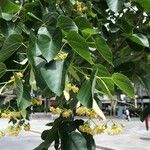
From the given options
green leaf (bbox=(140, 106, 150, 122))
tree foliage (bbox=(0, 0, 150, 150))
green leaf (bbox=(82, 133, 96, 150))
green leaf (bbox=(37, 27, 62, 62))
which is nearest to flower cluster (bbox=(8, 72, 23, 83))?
tree foliage (bbox=(0, 0, 150, 150))

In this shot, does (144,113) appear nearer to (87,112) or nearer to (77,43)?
(87,112)

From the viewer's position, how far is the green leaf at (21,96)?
100 cm

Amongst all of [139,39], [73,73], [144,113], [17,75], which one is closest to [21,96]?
[17,75]

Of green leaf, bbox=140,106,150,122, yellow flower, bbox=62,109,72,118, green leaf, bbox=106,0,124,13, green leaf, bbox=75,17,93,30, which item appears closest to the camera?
green leaf, bbox=75,17,93,30

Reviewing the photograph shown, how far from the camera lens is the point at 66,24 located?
3.21 ft

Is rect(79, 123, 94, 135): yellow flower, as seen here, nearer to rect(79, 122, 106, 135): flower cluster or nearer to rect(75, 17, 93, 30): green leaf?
rect(79, 122, 106, 135): flower cluster

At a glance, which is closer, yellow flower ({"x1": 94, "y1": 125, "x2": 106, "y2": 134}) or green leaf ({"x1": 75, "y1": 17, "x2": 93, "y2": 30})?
green leaf ({"x1": 75, "y1": 17, "x2": 93, "y2": 30})

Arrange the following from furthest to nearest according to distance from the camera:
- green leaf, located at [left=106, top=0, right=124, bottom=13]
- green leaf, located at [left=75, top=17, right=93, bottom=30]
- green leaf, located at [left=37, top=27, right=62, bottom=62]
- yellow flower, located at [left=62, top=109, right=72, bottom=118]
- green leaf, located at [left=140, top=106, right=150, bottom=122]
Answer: green leaf, located at [left=140, top=106, right=150, bottom=122]
yellow flower, located at [left=62, top=109, right=72, bottom=118]
green leaf, located at [left=106, top=0, right=124, bottom=13]
green leaf, located at [left=75, top=17, right=93, bottom=30]
green leaf, located at [left=37, top=27, right=62, bottom=62]

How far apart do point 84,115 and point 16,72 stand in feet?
0.67

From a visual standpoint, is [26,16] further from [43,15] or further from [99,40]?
[99,40]

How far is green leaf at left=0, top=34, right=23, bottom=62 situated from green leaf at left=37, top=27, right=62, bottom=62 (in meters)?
0.05

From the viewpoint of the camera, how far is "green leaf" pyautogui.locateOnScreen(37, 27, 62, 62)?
93 cm

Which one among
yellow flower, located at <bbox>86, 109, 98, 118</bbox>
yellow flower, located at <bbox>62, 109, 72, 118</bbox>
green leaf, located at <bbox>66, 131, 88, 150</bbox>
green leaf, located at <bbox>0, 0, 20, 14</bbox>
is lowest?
green leaf, located at <bbox>66, 131, 88, 150</bbox>

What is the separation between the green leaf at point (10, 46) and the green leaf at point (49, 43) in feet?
0.18
